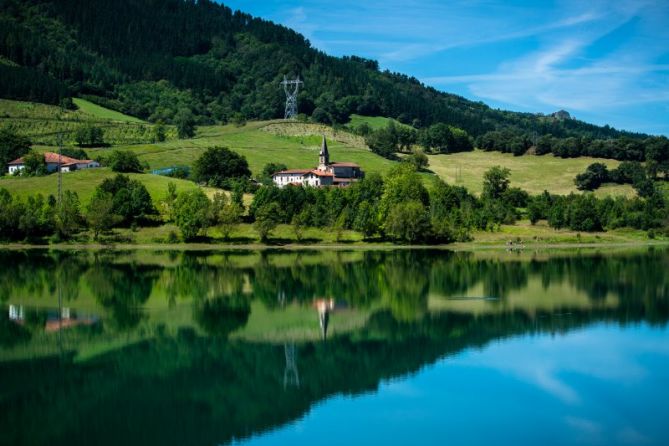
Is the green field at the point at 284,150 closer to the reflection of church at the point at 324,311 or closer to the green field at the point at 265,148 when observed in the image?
the green field at the point at 265,148

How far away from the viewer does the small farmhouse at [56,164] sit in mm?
105381

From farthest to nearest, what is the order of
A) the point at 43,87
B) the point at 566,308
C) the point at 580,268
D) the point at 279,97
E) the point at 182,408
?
the point at 279,97
the point at 43,87
the point at 580,268
the point at 566,308
the point at 182,408

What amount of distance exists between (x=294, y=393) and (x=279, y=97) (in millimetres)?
164825

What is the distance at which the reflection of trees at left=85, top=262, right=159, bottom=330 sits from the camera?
41725 millimetres

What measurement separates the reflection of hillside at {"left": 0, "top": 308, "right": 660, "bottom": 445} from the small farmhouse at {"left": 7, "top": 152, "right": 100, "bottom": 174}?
254 feet

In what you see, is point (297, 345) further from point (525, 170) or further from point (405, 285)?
point (525, 170)

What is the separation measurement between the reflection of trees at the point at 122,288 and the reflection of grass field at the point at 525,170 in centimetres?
7151

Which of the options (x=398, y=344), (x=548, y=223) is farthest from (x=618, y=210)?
(x=398, y=344)

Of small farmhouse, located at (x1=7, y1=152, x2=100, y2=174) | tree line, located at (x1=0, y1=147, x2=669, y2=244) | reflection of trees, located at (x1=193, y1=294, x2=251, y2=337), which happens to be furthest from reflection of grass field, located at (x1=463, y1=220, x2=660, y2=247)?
small farmhouse, located at (x1=7, y1=152, x2=100, y2=174)

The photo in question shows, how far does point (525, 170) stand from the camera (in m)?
135

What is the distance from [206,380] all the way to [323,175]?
8607 centimetres

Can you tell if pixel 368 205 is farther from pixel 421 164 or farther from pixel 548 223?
pixel 421 164

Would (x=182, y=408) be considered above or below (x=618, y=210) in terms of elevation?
below

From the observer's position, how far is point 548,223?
94.0 metres
